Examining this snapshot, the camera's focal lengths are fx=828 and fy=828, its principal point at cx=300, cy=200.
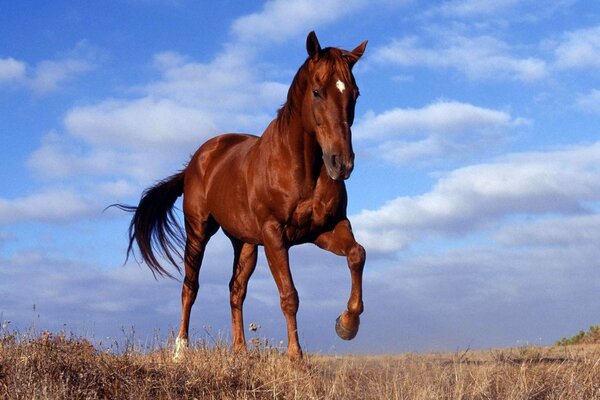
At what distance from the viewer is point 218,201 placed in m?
10.1

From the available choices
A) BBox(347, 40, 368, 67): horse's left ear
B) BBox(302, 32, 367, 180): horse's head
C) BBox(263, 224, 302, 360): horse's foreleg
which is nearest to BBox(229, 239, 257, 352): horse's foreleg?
BBox(263, 224, 302, 360): horse's foreleg

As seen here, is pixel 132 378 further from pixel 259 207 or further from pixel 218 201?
pixel 218 201

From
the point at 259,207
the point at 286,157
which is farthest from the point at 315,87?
the point at 259,207

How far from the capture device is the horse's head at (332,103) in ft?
24.5

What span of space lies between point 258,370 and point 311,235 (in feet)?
5.14

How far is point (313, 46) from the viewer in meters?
7.90

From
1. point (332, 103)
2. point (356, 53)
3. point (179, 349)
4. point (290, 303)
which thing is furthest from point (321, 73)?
point (179, 349)

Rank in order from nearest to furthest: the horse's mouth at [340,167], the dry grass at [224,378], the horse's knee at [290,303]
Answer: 1. the dry grass at [224,378]
2. the horse's mouth at [340,167]
3. the horse's knee at [290,303]

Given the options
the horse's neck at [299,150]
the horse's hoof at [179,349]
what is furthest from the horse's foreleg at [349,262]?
the horse's hoof at [179,349]

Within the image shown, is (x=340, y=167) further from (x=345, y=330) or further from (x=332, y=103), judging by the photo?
(x=345, y=330)

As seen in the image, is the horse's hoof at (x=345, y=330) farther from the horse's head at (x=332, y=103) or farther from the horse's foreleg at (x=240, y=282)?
the horse's foreleg at (x=240, y=282)

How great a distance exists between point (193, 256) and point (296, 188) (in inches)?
130

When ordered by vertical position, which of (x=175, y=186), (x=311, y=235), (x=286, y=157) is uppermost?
(x=175, y=186)

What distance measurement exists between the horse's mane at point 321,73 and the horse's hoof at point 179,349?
2605mm
